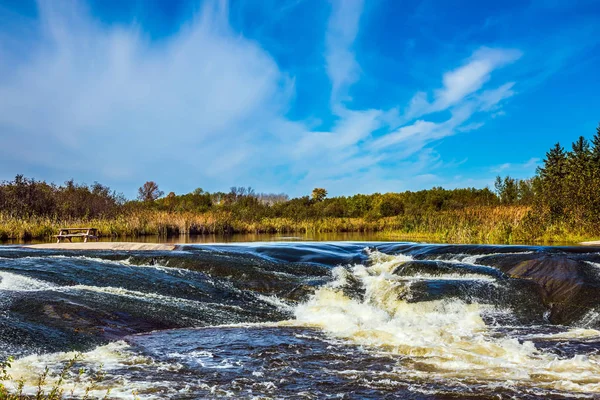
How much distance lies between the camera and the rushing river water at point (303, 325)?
189 inches

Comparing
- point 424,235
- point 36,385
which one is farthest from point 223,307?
point 424,235

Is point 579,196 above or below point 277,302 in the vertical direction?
above

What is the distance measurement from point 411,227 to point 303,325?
2177 cm

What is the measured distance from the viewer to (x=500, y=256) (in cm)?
1200

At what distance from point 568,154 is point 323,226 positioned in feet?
82.2

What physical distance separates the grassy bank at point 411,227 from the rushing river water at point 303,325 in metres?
10.3

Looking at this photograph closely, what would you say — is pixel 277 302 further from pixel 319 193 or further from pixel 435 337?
pixel 319 193

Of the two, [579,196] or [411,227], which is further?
[411,227]

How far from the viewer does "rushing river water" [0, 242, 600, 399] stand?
481 cm

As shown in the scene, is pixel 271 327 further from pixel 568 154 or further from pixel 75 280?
pixel 568 154

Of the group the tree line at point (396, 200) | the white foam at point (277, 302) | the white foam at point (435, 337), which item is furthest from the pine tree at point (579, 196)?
the white foam at point (277, 302)

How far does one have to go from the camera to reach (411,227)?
93.2ft

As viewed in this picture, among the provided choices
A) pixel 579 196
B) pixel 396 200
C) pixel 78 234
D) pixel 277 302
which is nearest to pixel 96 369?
pixel 277 302

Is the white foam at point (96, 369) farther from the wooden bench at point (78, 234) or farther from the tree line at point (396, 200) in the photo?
the tree line at point (396, 200)
